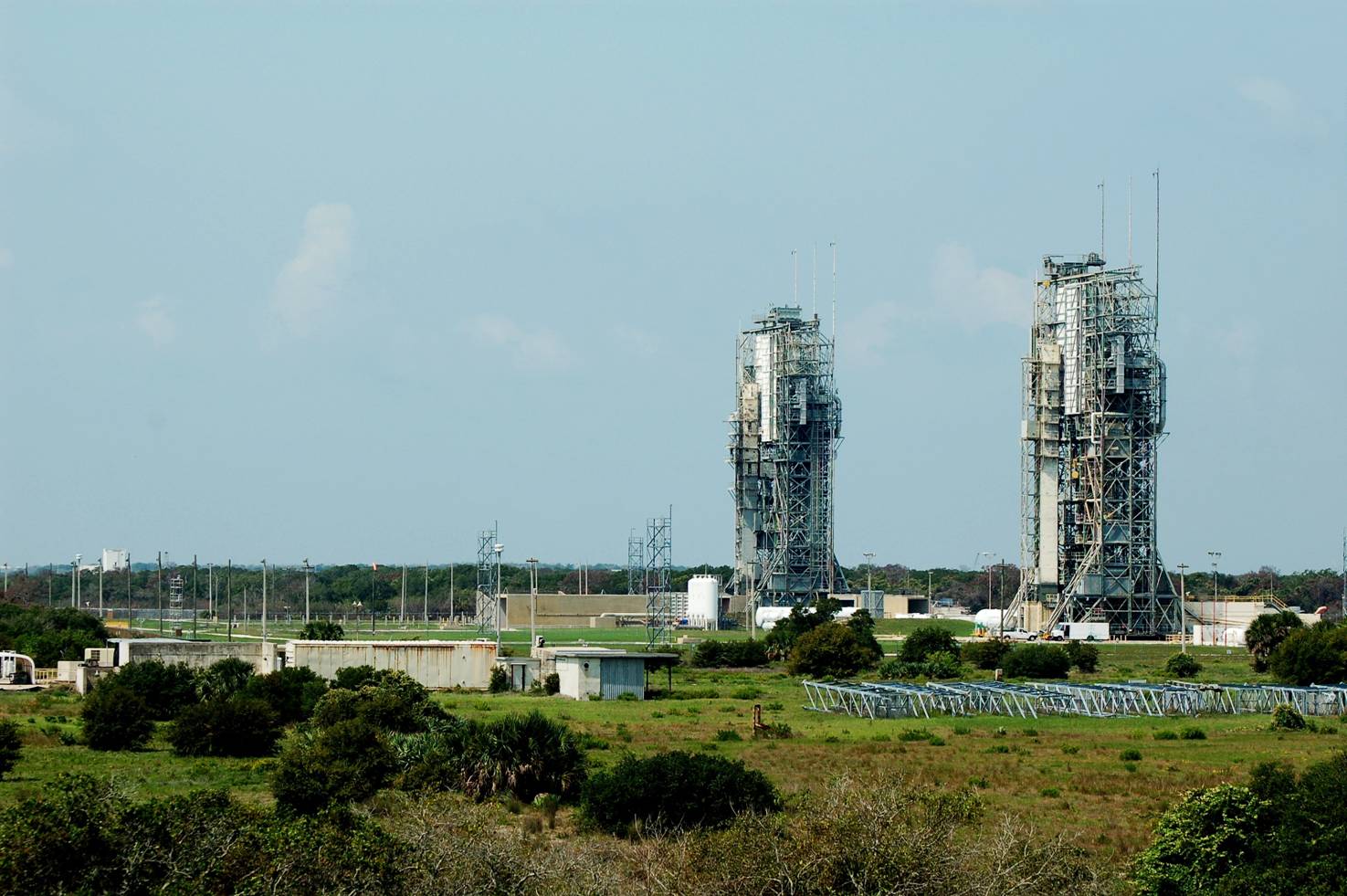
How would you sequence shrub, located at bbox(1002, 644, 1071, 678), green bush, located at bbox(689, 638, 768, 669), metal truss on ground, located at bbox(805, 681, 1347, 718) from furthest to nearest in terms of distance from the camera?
1. green bush, located at bbox(689, 638, 768, 669)
2. shrub, located at bbox(1002, 644, 1071, 678)
3. metal truss on ground, located at bbox(805, 681, 1347, 718)

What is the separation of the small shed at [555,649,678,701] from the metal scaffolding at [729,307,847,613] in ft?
266

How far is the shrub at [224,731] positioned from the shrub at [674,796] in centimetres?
1545

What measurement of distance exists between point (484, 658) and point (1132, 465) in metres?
61.8


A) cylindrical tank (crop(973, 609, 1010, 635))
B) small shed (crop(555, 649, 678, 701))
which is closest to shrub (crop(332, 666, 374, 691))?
small shed (crop(555, 649, 678, 701))

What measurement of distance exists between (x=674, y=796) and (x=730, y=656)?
61869 millimetres

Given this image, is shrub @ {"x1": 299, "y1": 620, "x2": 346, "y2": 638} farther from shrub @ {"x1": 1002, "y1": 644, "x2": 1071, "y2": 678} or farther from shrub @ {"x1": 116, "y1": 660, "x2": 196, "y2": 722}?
shrub @ {"x1": 1002, "y1": 644, "x2": 1071, "y2": 678}

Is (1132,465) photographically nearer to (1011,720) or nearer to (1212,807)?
(1011,720)

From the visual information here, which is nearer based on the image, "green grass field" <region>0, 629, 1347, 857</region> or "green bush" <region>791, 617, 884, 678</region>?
"green grass field" <region>0, 629, 1347, 857</region>

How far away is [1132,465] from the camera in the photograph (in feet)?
380

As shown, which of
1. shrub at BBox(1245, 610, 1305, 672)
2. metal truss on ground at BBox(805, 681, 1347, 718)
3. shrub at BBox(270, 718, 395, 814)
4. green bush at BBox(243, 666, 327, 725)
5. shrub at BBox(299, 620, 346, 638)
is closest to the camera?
shrub at BBox(270, 718, 395, 814)

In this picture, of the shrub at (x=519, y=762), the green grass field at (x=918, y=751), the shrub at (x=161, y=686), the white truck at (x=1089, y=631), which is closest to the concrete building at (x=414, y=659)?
the green grass field at (x=918, y=751)

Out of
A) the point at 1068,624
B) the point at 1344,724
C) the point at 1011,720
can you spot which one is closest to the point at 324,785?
the point at 1011,720

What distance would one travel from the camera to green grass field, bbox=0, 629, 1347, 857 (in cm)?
3547

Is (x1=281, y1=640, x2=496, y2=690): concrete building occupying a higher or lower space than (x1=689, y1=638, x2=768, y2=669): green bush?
higher
